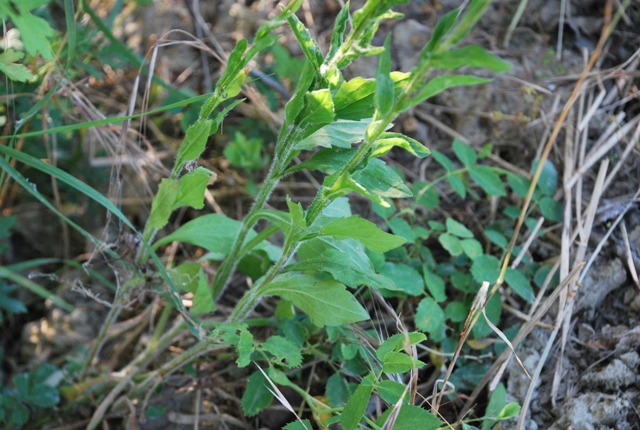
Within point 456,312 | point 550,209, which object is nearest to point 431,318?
point 456,312

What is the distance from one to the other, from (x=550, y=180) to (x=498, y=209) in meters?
0.21

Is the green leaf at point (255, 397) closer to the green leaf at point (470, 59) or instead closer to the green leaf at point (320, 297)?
the green leaf at point (320, 297)

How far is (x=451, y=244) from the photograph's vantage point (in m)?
1.92

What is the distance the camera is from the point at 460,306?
1.87 metres

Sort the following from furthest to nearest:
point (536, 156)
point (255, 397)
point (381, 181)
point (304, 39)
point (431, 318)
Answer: point (536, 156), point (431, 318), point (255, 397), point (381, 181), point (304, 39)

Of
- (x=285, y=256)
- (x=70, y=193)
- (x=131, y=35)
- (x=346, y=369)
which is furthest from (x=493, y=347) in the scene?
(x=131, y=35)

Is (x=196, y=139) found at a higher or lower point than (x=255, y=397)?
higher

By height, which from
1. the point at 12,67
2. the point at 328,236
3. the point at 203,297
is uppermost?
the point at 12,67

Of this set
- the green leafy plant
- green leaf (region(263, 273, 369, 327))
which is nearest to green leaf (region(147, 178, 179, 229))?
the green leafy plant

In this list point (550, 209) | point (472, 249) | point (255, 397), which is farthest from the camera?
point (550, 209)

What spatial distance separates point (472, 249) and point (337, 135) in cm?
67

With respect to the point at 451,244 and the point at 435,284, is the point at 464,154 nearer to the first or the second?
the point at 451,244

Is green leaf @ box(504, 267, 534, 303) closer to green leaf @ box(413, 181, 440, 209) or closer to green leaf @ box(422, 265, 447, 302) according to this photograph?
green leaf @ box(422, 265, 447, 302)

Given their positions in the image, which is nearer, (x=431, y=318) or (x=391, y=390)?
(x=391, y=390)
